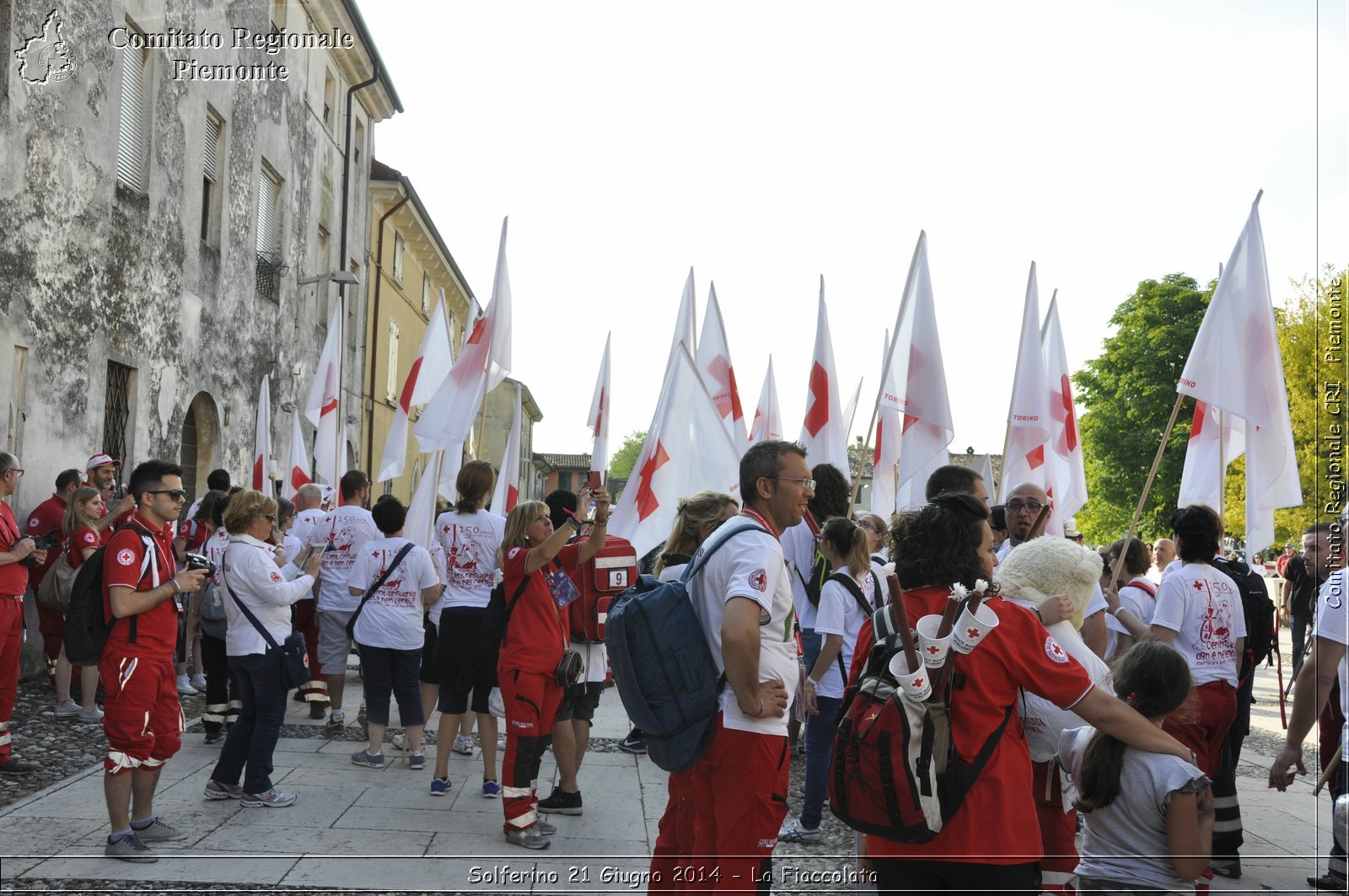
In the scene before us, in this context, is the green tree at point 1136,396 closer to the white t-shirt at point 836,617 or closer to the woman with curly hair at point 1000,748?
the white t-shirt at point 836,617

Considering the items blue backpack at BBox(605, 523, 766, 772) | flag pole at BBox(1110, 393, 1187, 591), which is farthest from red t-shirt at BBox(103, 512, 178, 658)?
flag pole at BBox(1110, 393, 1187, 591)

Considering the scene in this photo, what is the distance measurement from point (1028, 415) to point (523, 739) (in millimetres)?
5038

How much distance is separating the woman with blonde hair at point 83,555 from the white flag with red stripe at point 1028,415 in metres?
7.46

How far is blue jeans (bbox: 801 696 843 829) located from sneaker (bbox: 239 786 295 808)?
3064mm

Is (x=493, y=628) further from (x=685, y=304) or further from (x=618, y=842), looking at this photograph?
(x=685, y=304)

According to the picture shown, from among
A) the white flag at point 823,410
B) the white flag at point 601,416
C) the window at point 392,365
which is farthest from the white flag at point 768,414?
the window at point 392,365

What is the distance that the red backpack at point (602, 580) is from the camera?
21.7ft

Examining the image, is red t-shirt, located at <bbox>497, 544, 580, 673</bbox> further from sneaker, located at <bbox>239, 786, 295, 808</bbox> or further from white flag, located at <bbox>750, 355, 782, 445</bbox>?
white flag, located at <bbox>750, 355, 782, 445</bbox>

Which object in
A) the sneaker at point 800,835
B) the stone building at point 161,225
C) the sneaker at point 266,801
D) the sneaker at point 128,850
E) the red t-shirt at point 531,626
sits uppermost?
the stone building at point 161,225

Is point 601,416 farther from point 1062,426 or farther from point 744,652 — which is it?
point 744,652

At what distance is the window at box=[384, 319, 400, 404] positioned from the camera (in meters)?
32.3

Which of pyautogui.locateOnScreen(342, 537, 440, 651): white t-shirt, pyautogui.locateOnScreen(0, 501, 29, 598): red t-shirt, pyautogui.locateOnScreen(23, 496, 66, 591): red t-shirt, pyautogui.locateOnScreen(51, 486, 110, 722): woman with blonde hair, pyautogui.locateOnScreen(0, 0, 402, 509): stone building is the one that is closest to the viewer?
pyautogui.locateOnScreen(0, 501, 29, 598): red t-shirt

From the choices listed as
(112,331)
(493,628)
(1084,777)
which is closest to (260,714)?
(493,628)

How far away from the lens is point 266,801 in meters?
6.52
